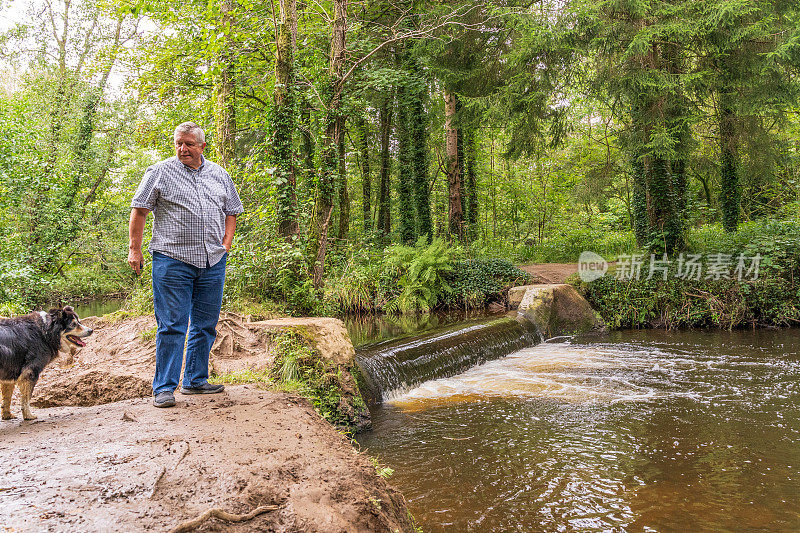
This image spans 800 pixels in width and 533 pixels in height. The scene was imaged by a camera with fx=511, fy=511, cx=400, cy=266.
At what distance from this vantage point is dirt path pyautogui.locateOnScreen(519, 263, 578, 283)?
15.3 m

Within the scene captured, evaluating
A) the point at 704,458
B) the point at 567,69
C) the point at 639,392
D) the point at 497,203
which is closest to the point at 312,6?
the point at 567,69

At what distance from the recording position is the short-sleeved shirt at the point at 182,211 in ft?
13.3

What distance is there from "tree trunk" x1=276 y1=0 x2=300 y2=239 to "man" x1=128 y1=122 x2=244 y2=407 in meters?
3.24

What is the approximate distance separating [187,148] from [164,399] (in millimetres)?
2006

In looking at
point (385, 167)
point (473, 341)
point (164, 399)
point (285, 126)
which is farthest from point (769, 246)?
point (164, 399)

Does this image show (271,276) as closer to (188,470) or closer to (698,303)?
(188,470)

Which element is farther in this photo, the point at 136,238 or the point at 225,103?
the point at 225,103

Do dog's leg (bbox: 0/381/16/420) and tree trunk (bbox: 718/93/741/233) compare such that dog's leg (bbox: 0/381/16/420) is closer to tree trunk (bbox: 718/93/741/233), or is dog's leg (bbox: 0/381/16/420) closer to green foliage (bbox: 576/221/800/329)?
green foliage (bbox: 576/221/800/329)

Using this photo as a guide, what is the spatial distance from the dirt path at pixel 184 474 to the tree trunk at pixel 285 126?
13.5ft

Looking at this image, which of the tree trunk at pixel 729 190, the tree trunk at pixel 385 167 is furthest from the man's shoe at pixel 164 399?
the tree trunk at pixel 729 190

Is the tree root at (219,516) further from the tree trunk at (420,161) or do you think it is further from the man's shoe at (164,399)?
the tree trunk at (420,161)

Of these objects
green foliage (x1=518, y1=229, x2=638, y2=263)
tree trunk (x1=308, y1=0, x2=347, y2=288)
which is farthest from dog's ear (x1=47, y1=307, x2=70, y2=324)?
green foliage (x1=518, y1=229, x2=638, y2=263)

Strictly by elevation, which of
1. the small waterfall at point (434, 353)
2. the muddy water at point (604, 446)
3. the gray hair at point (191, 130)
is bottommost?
the muddy water at point (604, 446)

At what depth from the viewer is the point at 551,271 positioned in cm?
1638
